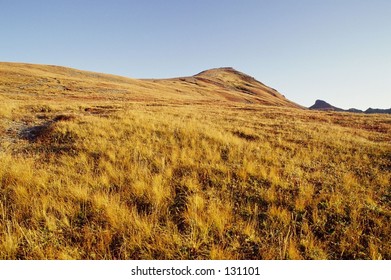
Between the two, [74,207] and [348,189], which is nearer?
[74,207]

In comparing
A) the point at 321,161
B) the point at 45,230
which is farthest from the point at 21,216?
the point at 321,161

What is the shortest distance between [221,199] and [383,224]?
2.99 meters

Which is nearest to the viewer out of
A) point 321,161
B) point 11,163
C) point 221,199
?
point 221,199

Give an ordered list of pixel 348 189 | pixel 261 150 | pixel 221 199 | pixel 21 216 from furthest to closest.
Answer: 1. pixel 261 150
2. pixel 348 189
3. pixel 221 199
4. pixel 21 216

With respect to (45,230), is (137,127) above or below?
above

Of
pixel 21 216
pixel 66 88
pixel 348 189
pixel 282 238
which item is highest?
pixel 66 88

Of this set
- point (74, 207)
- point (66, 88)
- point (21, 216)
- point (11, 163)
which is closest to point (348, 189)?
point (74, 207)

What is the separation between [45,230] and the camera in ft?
12.8

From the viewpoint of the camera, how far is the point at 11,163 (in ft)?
21.4

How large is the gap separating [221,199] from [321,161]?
4.99 m

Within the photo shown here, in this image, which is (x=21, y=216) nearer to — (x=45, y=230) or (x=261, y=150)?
(x=45, y=230)

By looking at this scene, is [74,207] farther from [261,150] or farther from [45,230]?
[261,150]

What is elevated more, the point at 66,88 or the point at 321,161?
the point at 66,88

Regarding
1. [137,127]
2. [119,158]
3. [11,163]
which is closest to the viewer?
[11,163]
